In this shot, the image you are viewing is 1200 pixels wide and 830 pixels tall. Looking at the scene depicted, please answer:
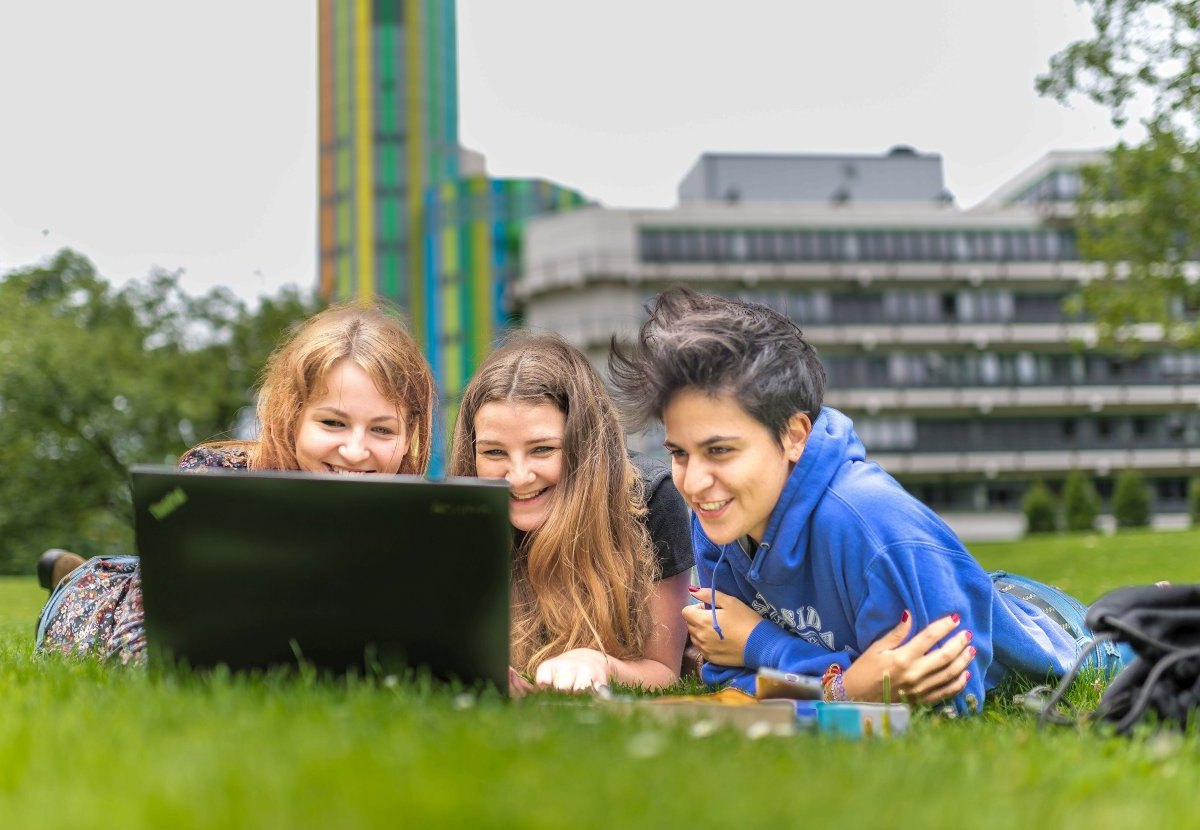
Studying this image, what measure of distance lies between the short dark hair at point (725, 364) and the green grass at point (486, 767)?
1.16 m

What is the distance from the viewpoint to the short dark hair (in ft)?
12.2

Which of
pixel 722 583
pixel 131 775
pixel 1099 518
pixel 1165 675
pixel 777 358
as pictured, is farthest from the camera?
pixel 1099 518

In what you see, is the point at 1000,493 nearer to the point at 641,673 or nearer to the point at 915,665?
the point at 641,673

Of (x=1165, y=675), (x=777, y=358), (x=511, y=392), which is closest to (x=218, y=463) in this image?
(x=511, y=392)

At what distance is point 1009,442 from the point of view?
167 ft

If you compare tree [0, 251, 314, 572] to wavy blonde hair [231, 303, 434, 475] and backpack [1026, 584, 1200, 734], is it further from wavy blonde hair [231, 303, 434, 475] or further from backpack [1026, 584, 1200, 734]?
backpack [1026, 584, 1200, 734]

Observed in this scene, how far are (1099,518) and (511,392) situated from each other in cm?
4781

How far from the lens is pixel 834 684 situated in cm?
372

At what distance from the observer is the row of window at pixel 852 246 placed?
1953 inches

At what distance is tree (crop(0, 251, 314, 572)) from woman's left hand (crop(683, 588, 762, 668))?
27.6m

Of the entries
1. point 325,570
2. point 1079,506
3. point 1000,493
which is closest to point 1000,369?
point 1000,493

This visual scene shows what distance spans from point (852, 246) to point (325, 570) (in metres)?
49.7

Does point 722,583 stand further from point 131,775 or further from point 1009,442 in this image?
point 1009,442

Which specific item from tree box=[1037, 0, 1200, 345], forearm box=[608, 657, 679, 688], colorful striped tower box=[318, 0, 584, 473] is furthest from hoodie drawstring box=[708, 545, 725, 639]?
colorful striped tower box=[318, 0, 584, 473]
